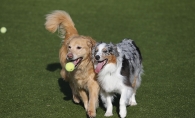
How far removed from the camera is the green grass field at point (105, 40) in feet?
21.9

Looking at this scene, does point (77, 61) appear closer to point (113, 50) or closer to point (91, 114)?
point (113, 50)

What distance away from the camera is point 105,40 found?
38.0 feet

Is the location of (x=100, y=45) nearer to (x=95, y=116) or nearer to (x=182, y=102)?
(x=95, y=116)

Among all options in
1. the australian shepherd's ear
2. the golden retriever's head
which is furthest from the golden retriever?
the australian shepherd's ear

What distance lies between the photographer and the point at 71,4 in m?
15.6

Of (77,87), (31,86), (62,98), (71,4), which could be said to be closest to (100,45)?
(77,87)

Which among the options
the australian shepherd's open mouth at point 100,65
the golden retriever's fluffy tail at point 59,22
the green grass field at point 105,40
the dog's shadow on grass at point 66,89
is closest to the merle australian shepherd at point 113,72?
the australian shepherd's open mouth at point 100,65

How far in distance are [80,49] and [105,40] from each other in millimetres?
5460

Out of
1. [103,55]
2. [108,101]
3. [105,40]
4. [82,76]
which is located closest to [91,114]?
[108,101]

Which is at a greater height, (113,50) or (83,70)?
(113,50)

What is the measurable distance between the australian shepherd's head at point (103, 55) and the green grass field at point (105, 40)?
0.96 m

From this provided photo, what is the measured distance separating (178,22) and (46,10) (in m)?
4.91

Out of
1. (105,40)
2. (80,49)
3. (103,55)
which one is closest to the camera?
(103,55)

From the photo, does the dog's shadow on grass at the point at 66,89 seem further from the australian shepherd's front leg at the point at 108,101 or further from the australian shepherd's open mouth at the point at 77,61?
the australian shepherd's open mouth at the point at 77,61
